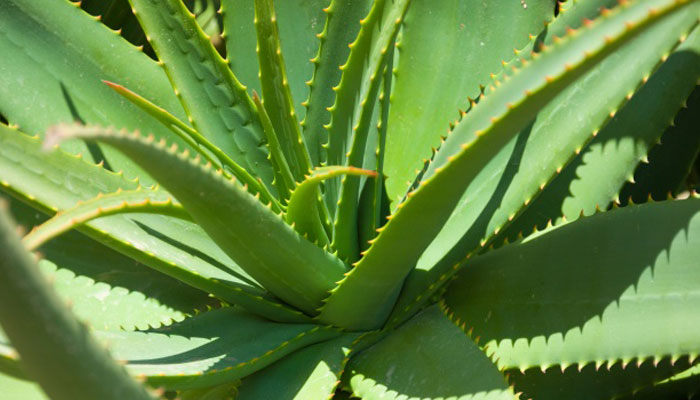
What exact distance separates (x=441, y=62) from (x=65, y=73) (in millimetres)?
539

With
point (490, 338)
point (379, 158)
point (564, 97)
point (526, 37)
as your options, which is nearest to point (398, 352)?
point (490, 338)

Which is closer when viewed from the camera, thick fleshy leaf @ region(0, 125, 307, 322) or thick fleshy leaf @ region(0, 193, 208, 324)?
thick fleshy leaf @ region(0, 125, 307, 322)

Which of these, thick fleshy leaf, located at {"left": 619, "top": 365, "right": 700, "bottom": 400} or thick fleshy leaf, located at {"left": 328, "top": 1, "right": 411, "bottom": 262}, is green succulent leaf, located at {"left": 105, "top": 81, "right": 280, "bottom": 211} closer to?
thick fleshy leaf, located at {"left": 328, "top": 1, "right": 411, "bottom": 262}

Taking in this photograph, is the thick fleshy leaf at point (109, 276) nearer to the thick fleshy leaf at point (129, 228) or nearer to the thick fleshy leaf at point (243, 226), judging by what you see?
the thick fleshy leaf at point (129, 228)

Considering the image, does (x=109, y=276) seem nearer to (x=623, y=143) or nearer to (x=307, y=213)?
(x=307, y=213)

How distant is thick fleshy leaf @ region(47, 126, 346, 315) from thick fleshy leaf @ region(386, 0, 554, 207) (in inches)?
8.0

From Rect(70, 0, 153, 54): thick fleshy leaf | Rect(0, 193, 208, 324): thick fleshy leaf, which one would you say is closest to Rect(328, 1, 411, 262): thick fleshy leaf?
Rect(0, 193, 208, 324): thick fleshy leaf

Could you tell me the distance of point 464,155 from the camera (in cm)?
75

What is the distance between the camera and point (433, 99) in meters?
1.13

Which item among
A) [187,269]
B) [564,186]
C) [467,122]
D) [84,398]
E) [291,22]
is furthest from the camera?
[291,22]

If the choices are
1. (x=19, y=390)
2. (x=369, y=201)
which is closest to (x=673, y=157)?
(x=369, y=201)

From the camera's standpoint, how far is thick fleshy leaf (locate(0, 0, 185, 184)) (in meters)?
1.18

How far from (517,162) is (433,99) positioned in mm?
194

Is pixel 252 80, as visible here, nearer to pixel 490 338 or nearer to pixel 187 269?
pixel 187 269
